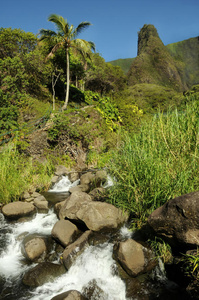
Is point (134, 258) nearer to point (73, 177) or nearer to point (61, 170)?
point (73, 177)

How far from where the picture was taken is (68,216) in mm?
5781

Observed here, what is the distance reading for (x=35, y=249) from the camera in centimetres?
496

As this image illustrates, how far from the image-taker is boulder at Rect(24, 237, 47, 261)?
4910mm

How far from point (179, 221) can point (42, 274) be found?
9.92ft

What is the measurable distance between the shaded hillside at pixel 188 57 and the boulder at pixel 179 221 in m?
126

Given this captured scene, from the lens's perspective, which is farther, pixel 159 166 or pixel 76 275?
pixel 159 166

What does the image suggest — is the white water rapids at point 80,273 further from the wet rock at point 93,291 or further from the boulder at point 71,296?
the boulder at point 71,296

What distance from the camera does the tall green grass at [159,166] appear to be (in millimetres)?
4371

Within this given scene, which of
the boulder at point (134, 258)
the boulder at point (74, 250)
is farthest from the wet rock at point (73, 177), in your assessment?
the boulder at point (134, 258)

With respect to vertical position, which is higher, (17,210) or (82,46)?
(82,46)

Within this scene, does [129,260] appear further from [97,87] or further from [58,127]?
[97,87]

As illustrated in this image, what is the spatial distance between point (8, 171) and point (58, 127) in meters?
6.17

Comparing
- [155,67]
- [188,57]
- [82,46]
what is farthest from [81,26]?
[188,57]

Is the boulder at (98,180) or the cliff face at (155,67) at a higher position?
the cliff face at (155,67)
